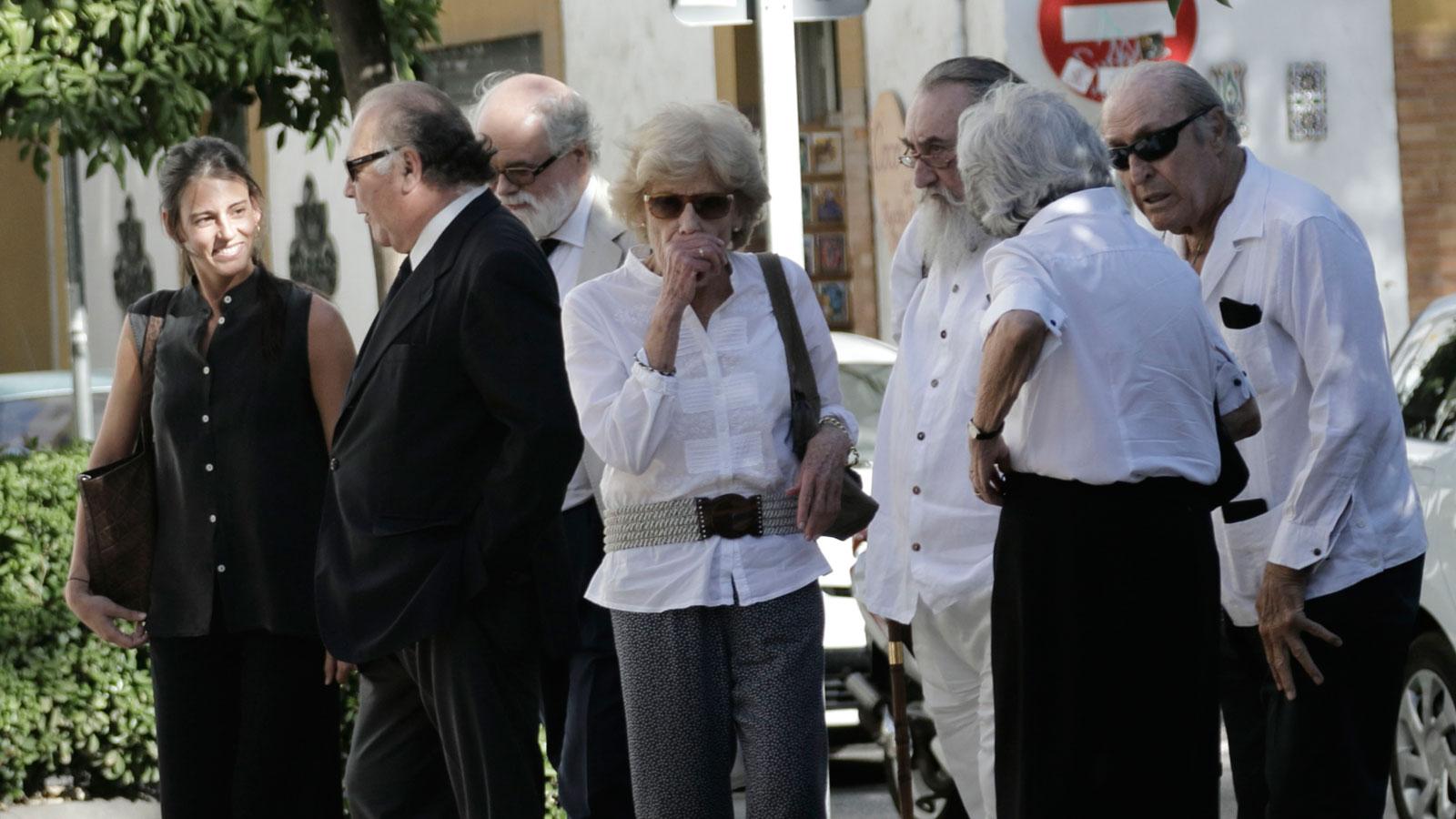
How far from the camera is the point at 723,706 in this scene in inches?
185

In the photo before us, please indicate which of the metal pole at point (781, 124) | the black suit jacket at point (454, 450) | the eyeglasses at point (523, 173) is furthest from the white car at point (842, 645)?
the black suit jacket at point (454, 450)

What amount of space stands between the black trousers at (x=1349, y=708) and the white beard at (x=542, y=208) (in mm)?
1978

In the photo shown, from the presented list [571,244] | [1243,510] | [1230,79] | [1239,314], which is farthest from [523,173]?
[1230,79]

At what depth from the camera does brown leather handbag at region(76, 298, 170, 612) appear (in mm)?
5234

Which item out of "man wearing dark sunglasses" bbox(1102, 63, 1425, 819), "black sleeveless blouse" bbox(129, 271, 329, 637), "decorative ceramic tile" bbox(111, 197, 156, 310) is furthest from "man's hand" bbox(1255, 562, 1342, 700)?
"decorative ceramic tile" bbox(111, 197, 156, 310)

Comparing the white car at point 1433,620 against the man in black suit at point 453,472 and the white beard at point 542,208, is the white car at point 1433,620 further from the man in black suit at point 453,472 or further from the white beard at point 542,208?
the man in black suit at point 453,472

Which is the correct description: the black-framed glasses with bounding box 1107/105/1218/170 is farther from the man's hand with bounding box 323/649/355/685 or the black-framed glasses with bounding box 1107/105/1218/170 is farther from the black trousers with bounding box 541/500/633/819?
the man's hand with bounding box 323/649/355/685

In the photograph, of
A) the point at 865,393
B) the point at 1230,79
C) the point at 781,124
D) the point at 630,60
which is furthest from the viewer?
the point at 630,60

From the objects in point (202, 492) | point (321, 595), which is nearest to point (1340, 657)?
point (321, 595)

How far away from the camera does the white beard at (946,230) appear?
4.77 m

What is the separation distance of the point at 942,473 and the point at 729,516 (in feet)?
1.47

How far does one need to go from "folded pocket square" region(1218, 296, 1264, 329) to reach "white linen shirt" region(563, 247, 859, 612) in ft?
2.61

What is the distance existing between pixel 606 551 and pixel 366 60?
4.02m

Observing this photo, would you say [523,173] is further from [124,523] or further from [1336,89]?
[1336,89]
